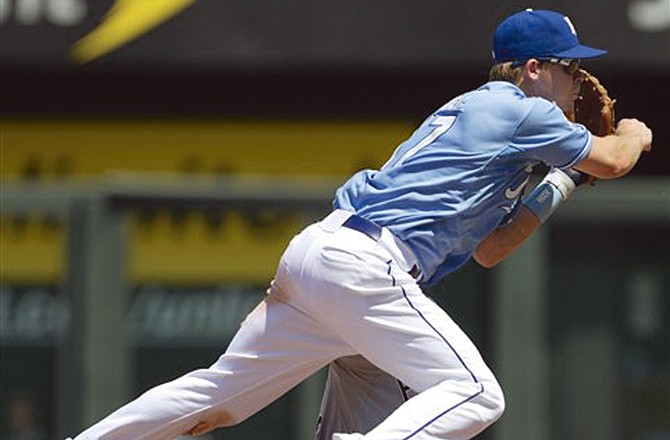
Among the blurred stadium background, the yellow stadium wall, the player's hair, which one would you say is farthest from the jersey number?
the yellow stadium wall

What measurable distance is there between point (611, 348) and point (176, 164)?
2.65 m

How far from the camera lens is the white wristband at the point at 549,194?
18.7 feet

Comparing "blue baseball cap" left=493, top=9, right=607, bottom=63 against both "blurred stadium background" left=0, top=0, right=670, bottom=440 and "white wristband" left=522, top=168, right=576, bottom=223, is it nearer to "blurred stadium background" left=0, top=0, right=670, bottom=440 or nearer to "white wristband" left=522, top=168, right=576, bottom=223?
"white wristband" left=522, top=168, right=576, bottom=223

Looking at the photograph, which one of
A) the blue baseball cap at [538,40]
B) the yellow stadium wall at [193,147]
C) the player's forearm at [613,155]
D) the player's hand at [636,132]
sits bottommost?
the yellow stadium wall at [193,147]

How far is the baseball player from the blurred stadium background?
3289 millimetres

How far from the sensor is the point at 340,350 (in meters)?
5.48

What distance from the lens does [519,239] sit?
18.7 feet

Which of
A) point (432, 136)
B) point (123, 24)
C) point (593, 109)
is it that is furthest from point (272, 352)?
point (123, 24)

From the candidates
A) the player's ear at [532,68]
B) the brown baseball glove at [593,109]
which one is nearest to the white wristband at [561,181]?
the brown baseball glove at [593,109]

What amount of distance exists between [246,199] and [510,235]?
3447mm

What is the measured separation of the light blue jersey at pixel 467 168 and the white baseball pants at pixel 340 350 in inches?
3.4

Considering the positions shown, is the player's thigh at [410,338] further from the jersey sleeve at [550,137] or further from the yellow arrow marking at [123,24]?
the yellow arrow marking at [123,24]

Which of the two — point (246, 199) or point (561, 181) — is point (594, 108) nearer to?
point (561, 181)

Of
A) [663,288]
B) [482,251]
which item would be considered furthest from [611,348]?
[482,251]
